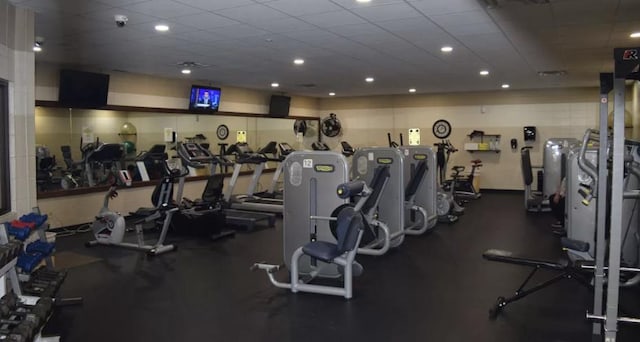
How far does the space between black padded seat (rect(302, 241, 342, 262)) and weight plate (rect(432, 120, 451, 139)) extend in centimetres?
846

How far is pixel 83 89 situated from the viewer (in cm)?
704

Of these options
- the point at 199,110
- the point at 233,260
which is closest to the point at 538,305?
the point at 233,260

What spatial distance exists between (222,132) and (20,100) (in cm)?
647

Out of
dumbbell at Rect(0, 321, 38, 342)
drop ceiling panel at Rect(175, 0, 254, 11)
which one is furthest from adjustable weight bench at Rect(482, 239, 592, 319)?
dumbbell at Rect(0, 321, 38, 342)

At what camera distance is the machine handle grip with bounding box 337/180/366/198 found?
3.83 m

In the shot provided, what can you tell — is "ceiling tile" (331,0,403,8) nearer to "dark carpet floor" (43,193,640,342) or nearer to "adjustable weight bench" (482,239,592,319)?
"adjustable weight bench" (482,239,592,319)

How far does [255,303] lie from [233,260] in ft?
4.84

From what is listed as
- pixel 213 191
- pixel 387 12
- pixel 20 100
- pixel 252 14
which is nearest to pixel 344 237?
pixel 387 12

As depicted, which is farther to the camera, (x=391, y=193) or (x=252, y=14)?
(x=391, y=193)

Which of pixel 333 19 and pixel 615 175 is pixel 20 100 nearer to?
pixel 333 19

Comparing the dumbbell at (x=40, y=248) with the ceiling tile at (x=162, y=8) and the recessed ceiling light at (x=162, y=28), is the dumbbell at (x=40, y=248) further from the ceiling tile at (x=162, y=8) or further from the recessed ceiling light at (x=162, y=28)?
the recessed ceiling light at (x=162, y=28)

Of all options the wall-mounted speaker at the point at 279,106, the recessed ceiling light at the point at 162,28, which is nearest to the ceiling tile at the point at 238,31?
the recessed ceiling light at the point at 162,28

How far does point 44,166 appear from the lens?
694 cm

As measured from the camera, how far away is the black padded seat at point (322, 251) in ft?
12.6
